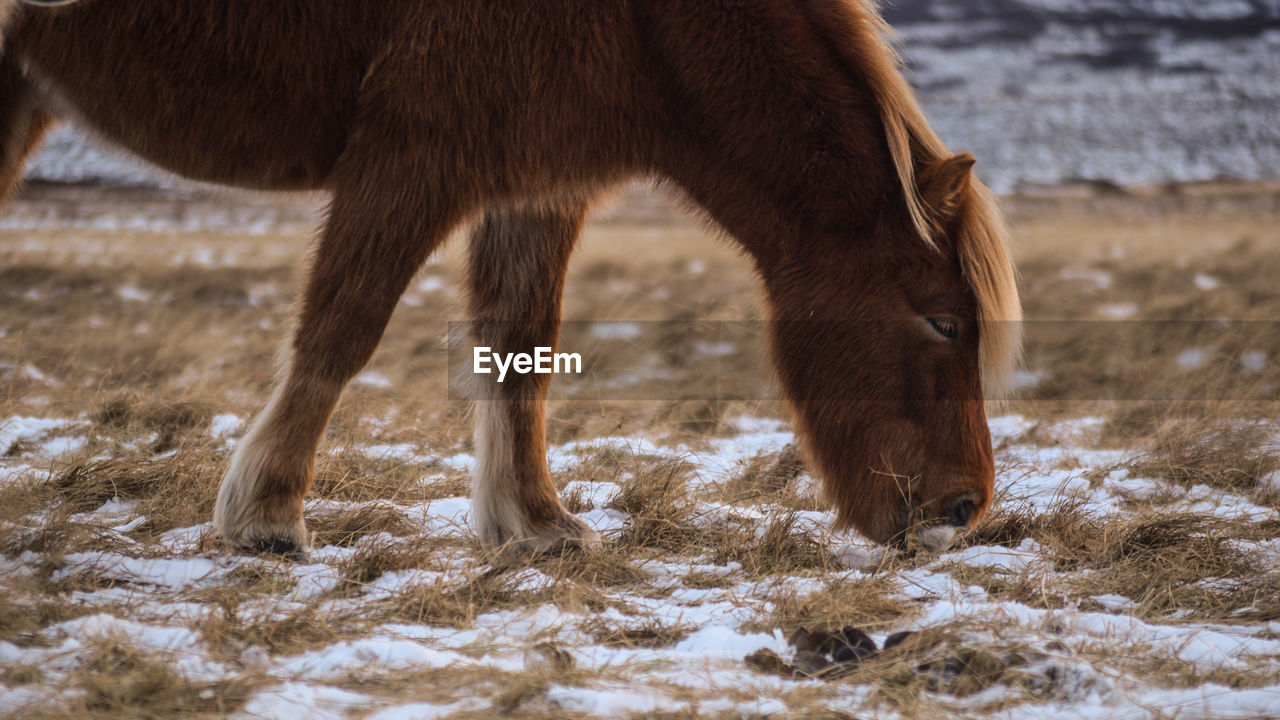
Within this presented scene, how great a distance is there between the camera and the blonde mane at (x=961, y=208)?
293 centimetres

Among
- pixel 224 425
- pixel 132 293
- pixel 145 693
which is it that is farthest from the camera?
pixel 132 293

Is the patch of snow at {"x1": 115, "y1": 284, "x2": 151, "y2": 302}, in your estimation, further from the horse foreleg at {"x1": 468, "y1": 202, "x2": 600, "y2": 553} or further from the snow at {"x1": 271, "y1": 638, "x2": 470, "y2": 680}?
the snow at {"x1": 271, "y1": 638, "x2": 470, "y2": 680}

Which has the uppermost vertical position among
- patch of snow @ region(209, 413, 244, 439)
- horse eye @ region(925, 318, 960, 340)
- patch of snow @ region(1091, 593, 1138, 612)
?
horse eye @ region(925, 318, 960, 340)

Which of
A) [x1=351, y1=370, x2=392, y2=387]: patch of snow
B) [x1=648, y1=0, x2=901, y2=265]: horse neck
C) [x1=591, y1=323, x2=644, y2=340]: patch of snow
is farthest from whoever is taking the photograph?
[x1=591, y1=323, x2=644, y2=340]: patch of snow

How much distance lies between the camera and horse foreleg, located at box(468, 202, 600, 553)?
A: 3.42 m

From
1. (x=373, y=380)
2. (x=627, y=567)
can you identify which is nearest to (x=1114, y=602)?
(x=627, y=567)

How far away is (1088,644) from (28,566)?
2865mm

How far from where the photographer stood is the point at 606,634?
8.01ft

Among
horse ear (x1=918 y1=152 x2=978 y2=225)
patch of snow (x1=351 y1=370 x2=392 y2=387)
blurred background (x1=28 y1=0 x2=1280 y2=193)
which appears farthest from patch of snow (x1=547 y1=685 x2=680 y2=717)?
blurred background (x1=28 y1=0 x2=1280 y2=193)

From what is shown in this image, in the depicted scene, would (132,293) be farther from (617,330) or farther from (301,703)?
(301,703)

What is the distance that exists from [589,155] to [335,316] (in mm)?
961

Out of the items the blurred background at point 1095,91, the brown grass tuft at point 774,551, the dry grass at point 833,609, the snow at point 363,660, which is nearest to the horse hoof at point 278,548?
the snow at point 363,660

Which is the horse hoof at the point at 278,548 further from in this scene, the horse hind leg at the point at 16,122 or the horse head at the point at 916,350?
the horse head at the point at 916,350

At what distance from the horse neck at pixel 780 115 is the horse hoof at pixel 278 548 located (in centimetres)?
184
